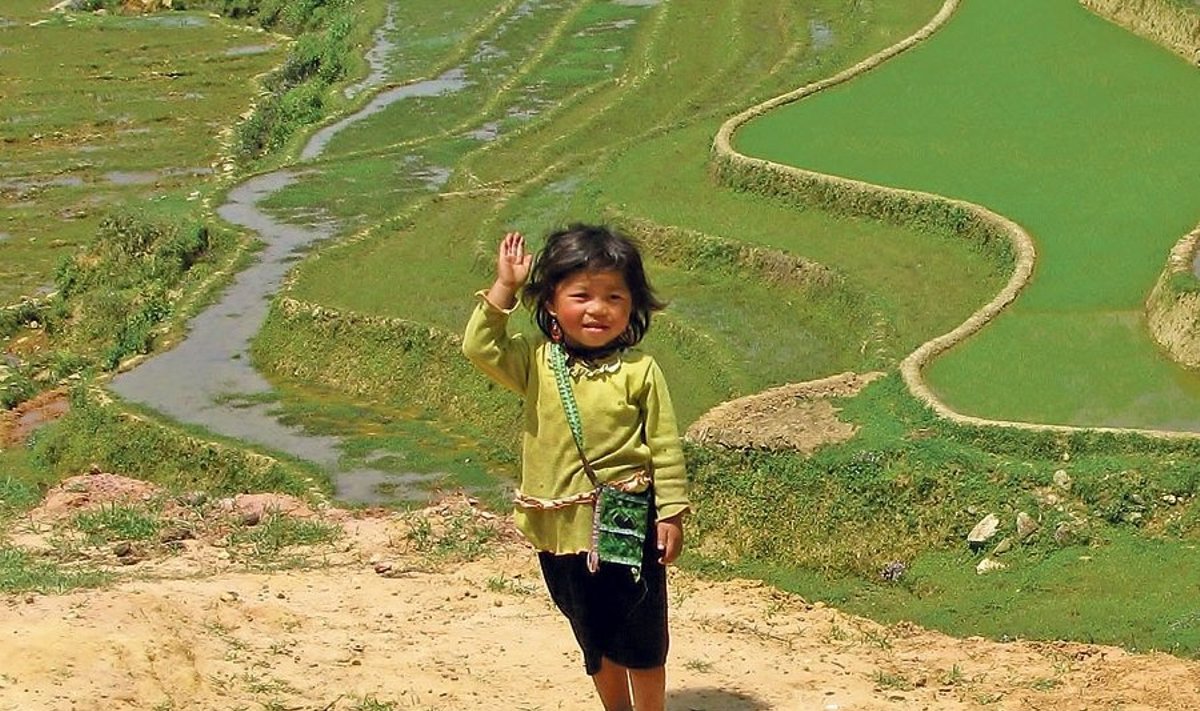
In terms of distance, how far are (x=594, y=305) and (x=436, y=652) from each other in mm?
1985

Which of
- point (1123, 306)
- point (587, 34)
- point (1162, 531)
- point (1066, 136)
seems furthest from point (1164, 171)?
point (587, 34)

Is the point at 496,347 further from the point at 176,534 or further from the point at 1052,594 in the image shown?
the point at 1052,594

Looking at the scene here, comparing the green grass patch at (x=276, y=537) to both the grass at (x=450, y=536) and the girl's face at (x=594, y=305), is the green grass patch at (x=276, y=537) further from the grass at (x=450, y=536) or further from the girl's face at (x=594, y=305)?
the girl's face at (x=594, y=305)

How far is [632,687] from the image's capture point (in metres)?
5.25

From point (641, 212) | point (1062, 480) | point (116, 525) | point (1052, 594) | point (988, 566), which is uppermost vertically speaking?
point (116, 525)

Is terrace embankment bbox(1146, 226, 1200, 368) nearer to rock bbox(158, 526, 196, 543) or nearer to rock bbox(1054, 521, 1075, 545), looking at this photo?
rock bbox(1054, 521, 1075, 545)

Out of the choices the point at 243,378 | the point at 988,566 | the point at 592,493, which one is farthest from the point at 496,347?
the point at 243,378

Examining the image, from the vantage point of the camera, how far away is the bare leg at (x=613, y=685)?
5223 millimetres

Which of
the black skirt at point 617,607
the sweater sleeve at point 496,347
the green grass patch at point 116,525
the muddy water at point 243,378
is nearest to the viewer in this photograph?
the sweater sleeve at point 496,347

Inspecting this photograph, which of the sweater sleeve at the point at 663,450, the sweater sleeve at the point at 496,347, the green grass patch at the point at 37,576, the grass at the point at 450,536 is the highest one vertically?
the sweater sleeve at the point at 496,347

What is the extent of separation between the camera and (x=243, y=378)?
54.4ft

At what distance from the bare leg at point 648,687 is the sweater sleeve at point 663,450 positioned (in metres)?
0.52

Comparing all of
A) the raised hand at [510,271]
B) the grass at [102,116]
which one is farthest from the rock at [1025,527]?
the grass at [102,116]

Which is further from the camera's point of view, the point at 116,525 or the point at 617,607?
the point at 116,525
